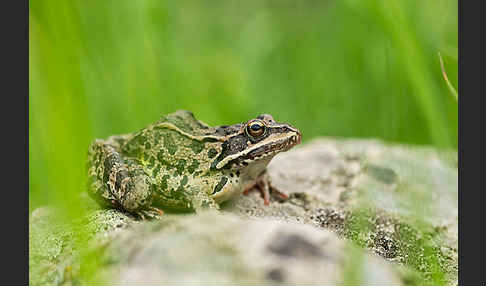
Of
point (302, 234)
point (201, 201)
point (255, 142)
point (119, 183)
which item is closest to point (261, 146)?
point (255, 142)

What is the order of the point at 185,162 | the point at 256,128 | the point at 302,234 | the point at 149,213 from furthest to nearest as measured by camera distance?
the point at 185,162
the point at 256,128
the point at 149,213
the point at 302,234

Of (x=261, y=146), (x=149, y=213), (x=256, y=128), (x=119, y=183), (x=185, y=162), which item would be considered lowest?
(x=149, y=213)

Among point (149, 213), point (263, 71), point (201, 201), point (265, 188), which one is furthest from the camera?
point (263, 71)

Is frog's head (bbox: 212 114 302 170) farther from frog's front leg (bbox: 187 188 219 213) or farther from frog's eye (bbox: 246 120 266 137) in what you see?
frog's front leg (bbox: 187 188 219 213)

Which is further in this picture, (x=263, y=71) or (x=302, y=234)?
(x=263, y=71)

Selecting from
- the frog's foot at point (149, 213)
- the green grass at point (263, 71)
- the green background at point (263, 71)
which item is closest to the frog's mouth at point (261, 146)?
the frog's foot at point (149, 213)

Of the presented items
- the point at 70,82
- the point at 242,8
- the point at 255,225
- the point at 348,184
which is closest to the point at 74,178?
the point at 70,82

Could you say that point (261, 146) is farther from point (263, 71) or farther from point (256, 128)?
point (263, 71)
